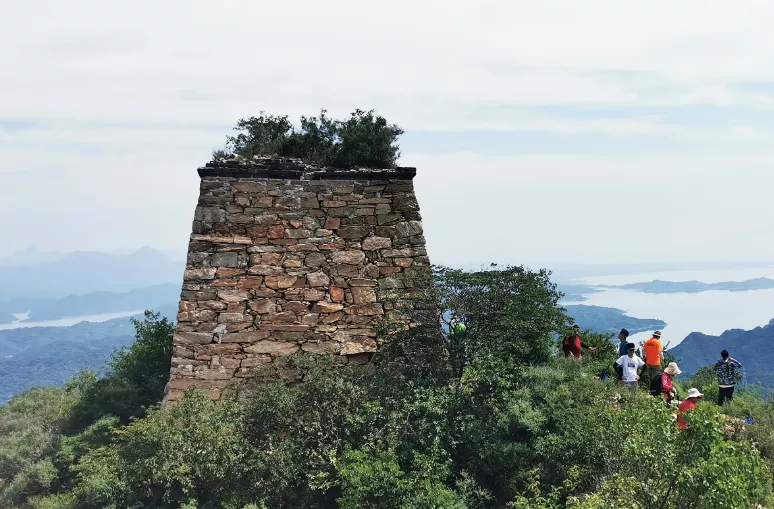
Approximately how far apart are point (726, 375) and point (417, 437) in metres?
5.61

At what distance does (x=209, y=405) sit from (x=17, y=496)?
3894 millimetres

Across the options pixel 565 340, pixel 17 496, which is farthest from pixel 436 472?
pixel 17 496

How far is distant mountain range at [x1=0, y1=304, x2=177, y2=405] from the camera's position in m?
88.6

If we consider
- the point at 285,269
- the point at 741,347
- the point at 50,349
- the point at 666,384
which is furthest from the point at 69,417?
the point at 50,349

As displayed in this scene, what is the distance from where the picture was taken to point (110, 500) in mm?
7949

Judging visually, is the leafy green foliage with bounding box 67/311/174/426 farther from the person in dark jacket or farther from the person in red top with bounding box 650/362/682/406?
the person in dark jacket

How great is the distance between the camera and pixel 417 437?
8.16 metres

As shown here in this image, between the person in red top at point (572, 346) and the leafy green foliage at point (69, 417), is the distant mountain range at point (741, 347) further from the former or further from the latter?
the leafy green foliage at point (69, 417)

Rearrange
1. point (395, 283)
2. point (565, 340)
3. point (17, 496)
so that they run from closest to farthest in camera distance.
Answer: point (17, 496), point (395, 283), point (565, 340)

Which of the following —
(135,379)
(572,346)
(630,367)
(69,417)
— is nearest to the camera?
(630,367)

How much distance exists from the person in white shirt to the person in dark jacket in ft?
4.26

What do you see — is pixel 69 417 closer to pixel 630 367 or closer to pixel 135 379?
pixel 135 379

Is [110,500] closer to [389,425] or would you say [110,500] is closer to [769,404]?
[389,425]

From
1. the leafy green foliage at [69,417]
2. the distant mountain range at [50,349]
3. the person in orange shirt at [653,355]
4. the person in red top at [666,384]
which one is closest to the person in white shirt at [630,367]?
the person in red top at [666,384]
